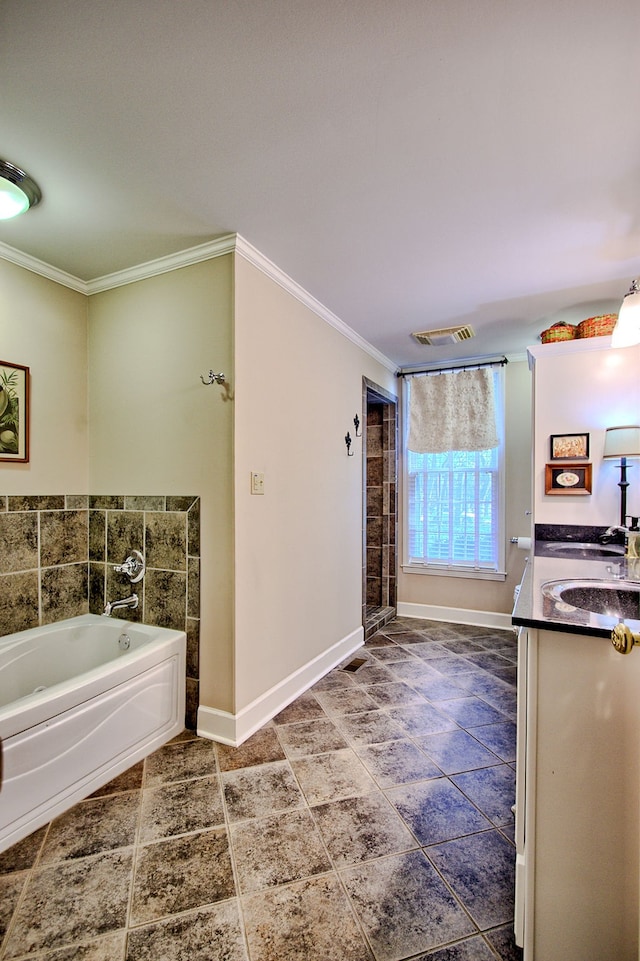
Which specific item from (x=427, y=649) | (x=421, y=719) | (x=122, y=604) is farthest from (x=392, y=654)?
(x=122, y=604)

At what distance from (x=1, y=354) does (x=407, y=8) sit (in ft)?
7.54

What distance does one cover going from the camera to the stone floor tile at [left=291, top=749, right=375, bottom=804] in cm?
181

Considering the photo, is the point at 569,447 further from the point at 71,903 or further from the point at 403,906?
the point at 71,903

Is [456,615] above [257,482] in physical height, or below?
below

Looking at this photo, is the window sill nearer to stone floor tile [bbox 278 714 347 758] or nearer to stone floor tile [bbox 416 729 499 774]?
stone floor tile [bbox 416 729 499 774]

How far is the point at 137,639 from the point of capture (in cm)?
232

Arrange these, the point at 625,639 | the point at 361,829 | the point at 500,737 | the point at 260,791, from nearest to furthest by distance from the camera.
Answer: the point at 625,639
the point at 361,829
the point at 260,791
the point at 500,737

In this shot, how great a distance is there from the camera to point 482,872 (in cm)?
143

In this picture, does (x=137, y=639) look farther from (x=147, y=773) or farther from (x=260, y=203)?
(x=260, y=203)

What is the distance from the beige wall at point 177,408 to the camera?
7.18ft

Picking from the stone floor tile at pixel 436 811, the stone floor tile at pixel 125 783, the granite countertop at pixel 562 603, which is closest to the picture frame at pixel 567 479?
the granite countertop at pixel 562 603

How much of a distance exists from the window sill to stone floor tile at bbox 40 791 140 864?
3.05 m

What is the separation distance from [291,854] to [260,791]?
35 centimetres

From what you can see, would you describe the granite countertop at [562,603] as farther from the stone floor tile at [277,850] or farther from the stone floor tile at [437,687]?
the stone floor tile at [277,850]
